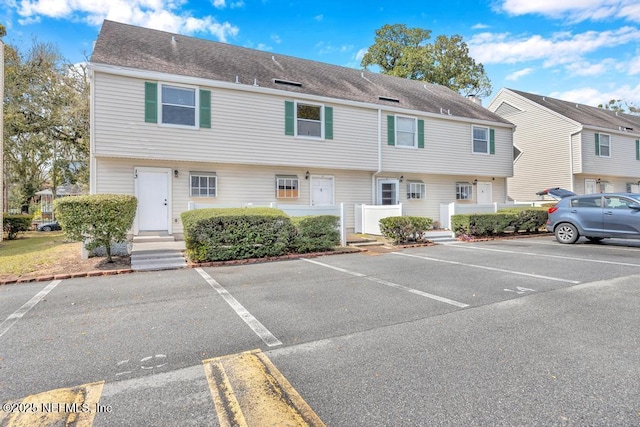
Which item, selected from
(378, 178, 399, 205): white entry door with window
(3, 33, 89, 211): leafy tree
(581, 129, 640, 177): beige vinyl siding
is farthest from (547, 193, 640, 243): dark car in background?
(3, 33, 89, 211): leafy tree

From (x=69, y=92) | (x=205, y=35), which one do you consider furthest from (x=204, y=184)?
(x=69, y=92)

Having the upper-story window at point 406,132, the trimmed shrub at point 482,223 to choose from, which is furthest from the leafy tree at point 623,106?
the trimmed shrub at point 482,223

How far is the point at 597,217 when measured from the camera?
378 inches

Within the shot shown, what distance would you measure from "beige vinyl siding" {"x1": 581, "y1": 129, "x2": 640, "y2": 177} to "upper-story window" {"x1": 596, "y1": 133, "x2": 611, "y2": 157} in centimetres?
19

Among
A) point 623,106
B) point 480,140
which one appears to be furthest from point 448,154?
point 623,106

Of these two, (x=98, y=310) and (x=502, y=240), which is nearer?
(x=98, y=310)

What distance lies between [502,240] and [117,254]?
11.9m

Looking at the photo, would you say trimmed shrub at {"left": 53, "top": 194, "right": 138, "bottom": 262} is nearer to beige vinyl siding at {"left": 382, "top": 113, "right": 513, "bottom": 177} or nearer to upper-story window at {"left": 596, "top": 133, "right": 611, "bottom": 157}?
beige vinyl siding at {"left": 382, "top": 113, "right": 513, "bottom": 177}

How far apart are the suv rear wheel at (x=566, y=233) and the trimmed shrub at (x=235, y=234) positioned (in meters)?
8.66

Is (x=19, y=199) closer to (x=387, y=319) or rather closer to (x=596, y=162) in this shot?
(x=387, y=319)

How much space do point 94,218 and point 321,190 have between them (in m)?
7.82

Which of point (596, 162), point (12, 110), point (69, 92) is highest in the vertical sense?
point (69, 92)

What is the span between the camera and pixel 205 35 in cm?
1497

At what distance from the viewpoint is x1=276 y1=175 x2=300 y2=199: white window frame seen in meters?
12.2
